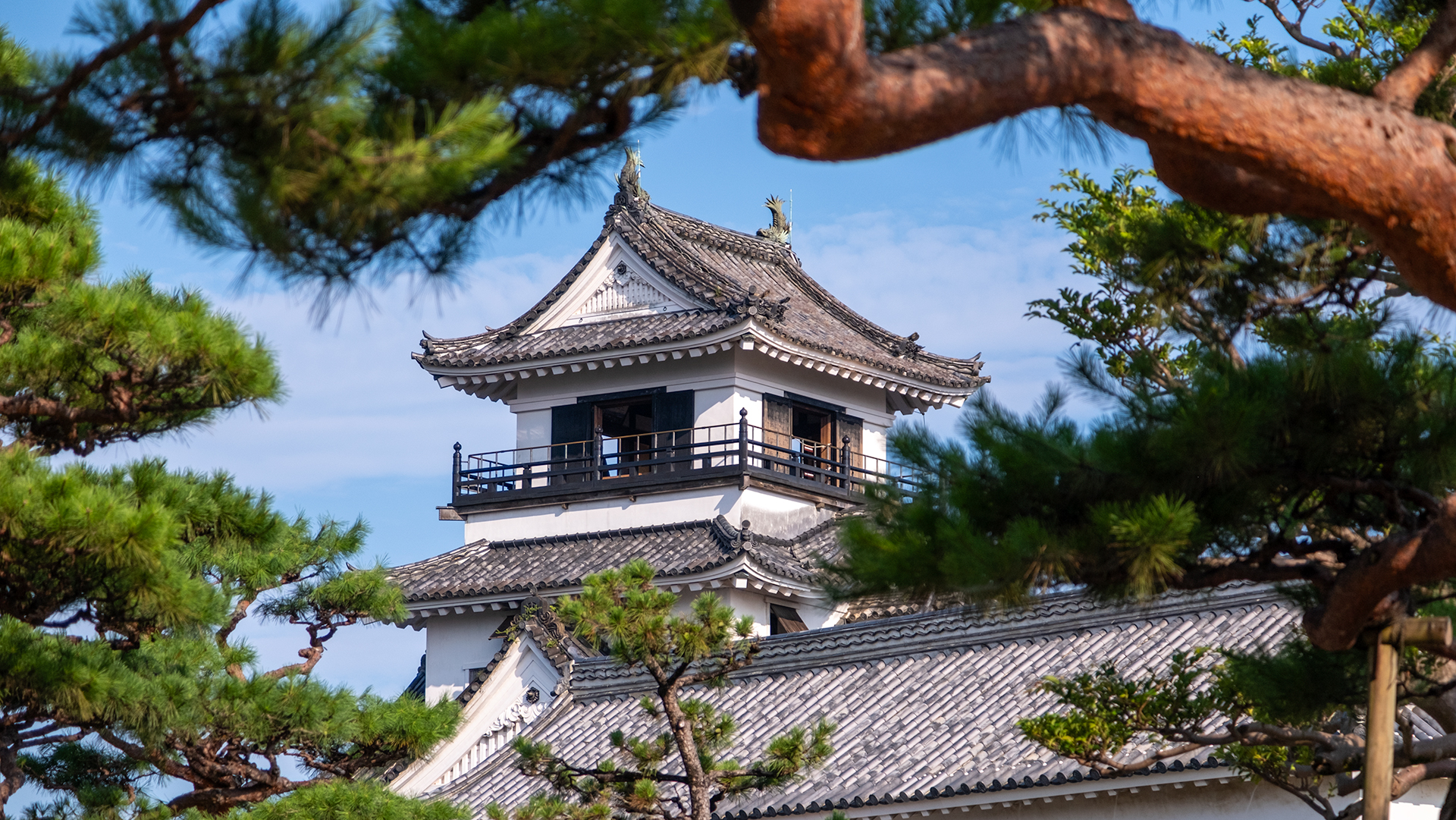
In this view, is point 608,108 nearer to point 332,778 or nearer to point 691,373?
point 332,778

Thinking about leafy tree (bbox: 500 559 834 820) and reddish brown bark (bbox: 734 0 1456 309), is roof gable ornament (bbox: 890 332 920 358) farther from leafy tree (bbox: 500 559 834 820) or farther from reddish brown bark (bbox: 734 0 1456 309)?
reddish brown bark (bbox: 734 0 1456 309)

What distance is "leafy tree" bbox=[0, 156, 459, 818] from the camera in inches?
263

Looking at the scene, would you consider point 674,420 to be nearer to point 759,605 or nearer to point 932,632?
point 759,605

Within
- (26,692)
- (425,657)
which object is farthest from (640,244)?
(26,692)

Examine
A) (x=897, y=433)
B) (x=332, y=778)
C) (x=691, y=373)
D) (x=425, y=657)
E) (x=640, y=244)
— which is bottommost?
(x=332, y=778)

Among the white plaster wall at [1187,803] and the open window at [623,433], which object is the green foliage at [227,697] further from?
the open window at [623,433]

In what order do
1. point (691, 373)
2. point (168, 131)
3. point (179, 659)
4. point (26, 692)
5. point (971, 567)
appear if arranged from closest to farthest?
point (168, 131), point (971, 567), point (26, 692), point (179, 659), point (691, 373)

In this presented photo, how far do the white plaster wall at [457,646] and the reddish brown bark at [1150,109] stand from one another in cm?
1913

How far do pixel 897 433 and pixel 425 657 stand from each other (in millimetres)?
18657

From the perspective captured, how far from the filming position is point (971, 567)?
17.4ft

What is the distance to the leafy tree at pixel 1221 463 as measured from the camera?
17.5ft

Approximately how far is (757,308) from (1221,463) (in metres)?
17.0

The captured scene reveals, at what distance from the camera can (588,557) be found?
74.6 ft

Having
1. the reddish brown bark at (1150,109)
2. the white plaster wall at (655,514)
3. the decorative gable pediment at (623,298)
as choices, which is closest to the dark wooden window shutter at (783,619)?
the white plaster wall at (655,514)
